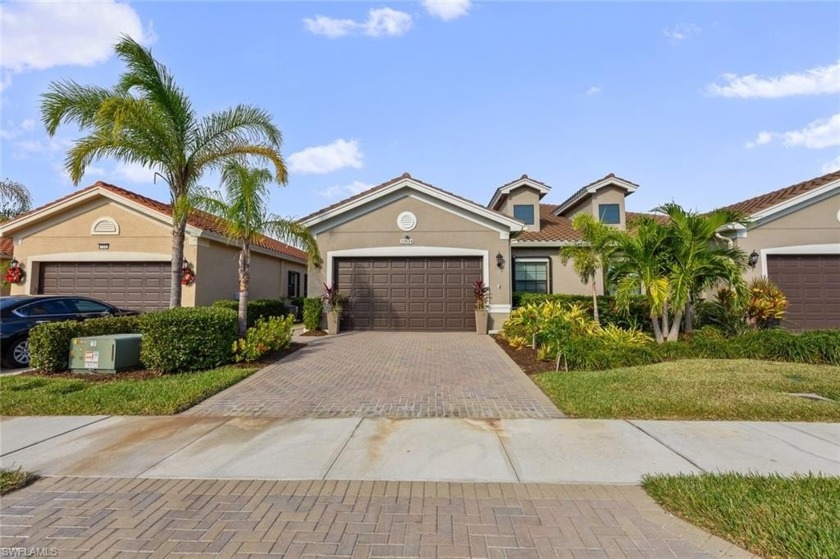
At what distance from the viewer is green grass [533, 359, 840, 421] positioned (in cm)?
559

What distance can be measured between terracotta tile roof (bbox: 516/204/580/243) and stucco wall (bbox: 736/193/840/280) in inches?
221

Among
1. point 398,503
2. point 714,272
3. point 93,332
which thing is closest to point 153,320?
point 93,332

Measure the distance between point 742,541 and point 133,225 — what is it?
17.3 metres

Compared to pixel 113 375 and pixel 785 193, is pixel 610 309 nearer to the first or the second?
pixel 785 193

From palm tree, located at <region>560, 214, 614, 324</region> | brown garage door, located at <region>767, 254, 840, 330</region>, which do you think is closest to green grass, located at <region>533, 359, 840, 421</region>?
palm tree, located at <region>560, 214, 614, 324</region>

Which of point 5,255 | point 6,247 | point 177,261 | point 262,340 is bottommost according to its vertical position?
point 262,340

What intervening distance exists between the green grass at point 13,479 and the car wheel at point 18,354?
22.9 ft

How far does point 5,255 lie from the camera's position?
51.2 feet

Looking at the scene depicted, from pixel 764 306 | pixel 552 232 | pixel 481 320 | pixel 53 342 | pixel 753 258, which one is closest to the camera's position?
pixel 53 342

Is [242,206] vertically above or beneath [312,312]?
above

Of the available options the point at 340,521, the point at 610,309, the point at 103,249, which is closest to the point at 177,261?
the point at 103,249

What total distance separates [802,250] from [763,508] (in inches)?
565

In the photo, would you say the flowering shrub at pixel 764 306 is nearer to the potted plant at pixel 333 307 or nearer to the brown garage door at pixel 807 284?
the brown garage door at pixel 807 284

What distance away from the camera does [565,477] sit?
383 cm
